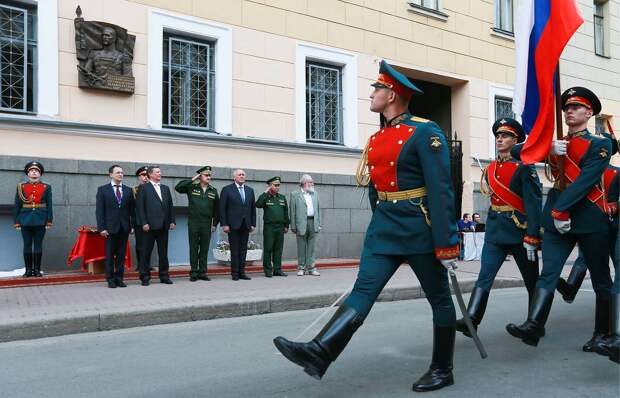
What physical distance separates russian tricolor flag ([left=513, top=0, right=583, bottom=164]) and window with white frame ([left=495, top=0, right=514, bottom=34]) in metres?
12.8

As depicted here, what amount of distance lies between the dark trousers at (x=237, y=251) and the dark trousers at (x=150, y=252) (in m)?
1.11

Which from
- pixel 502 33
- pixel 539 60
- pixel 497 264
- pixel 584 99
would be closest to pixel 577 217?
pixel 497 264

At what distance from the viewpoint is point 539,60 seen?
5.21 meters

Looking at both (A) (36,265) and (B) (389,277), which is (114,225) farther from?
(B) (389,277)

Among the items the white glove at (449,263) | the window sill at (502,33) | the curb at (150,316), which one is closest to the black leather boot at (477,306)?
the white glove at (449,263)

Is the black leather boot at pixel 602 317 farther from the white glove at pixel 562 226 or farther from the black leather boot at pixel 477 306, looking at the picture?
the black leather boot at pixel 477 306

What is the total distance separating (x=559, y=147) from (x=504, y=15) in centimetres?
1414

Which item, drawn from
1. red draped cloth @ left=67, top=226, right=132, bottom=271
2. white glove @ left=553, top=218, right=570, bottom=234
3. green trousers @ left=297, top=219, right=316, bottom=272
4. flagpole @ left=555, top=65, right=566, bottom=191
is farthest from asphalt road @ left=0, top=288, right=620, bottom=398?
green trousers @ left=297, top=219, right=316, bottom=272

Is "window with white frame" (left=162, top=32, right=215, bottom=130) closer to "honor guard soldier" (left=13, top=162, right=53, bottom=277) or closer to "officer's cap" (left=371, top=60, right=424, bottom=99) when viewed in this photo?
"honor guard soldier" (left=13, top=162, right=53, bottom=277)

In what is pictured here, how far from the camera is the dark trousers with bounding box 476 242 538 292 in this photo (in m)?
5.36

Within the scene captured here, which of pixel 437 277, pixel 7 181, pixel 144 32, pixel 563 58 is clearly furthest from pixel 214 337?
pixel 563 58

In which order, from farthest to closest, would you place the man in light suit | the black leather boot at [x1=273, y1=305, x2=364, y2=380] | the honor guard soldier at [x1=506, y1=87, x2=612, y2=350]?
the man in light suit, the honor guard soldier at [x1=506, y1=87, x2=612, y2=350], the black leather boot at [x1=273, y1=305, x2=364, y2=380]

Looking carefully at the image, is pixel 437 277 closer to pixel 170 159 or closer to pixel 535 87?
pixel 535 87

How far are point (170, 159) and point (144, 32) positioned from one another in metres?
2.37
